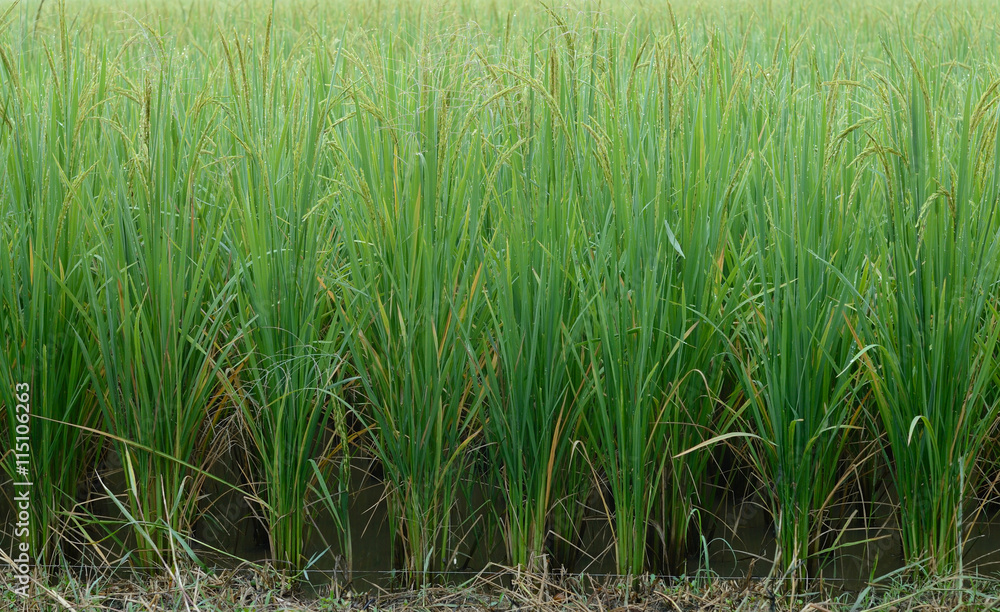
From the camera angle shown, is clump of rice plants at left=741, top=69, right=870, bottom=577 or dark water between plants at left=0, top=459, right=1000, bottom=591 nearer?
clump of rice plants at left=741, top=69, right=870, bottom=577

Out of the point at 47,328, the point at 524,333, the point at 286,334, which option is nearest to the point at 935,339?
the point at 524,333

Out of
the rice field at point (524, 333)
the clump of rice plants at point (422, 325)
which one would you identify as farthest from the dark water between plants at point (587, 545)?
the clump of rice plants at point (422, 325)

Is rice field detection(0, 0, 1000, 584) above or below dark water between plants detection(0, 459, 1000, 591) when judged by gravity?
above

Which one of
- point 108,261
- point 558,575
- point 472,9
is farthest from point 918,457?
point 472,9

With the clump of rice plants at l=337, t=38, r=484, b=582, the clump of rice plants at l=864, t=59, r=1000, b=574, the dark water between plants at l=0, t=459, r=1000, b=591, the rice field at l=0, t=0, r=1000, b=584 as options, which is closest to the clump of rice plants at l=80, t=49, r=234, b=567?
the rice field at l=0, t=0, r=1000, b=584

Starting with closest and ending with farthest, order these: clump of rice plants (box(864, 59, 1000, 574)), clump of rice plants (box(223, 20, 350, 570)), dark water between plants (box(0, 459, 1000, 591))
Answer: clump of rice plants (box(864, 59, 1000, 574)) < clump of rice plants (box(223, 20, 350, 570)) < dark water between plants (box(0, 459, 1000, 591))

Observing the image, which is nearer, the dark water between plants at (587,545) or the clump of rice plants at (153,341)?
the clump of rice plants at (153,341)

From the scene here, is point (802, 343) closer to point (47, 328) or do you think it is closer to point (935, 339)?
point (935, 339)

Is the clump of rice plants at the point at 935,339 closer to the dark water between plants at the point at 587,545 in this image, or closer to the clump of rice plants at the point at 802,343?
the clump of rice plants at the point at 802,343

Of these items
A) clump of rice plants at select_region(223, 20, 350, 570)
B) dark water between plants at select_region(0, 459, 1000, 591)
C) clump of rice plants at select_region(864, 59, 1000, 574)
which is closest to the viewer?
clump of rice plants at select_region(864, 59, 1000, 574)

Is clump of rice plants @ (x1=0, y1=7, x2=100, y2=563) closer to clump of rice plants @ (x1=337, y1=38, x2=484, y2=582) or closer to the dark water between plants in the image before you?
the dark water between plants

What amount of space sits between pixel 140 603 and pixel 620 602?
86cm

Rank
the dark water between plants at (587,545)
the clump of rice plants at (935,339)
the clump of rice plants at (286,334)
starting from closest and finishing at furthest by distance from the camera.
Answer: the clump of rice plants at (935,339), the clump of rice plants at (286,334), the dark water between plants at (587,545)

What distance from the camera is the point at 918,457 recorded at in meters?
1.38
